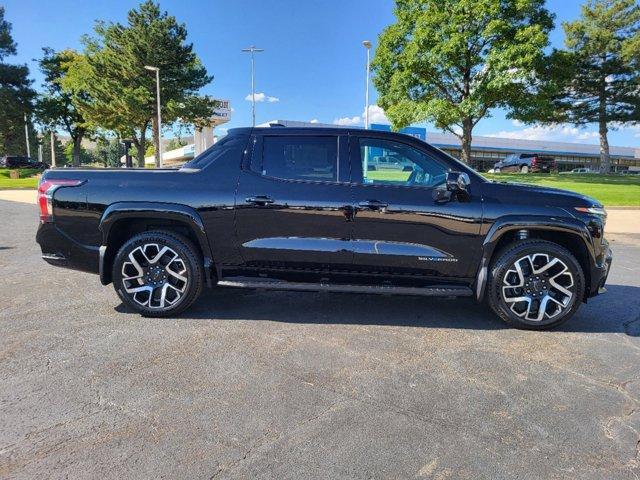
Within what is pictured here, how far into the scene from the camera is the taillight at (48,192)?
420 centimetres

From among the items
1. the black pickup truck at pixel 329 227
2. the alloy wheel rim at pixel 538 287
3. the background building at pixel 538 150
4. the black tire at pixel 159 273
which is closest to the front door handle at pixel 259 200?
the black pickup truck at pixel 329 227

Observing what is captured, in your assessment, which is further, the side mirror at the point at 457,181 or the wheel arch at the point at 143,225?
the wheel arch at the point at 143,225

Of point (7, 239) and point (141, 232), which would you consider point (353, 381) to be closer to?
point (141, 232)

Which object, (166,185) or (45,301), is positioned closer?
(166,185)

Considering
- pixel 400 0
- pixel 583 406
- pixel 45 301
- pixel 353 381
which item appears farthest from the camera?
pixel 400 0

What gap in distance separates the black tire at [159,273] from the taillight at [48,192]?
0.79m

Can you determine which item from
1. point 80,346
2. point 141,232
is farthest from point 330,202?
point 80,346

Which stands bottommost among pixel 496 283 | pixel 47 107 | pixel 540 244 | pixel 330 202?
pixel 496 283

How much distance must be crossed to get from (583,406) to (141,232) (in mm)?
3998

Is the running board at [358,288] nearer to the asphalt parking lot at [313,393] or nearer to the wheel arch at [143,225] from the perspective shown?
the asphalt parking lot at [313,393]

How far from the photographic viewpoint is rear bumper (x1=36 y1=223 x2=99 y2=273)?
13.9ft

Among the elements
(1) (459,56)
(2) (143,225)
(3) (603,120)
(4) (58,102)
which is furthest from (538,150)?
(2) (143,225)

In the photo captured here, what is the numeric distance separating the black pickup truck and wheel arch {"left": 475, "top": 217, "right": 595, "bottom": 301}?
0.01m

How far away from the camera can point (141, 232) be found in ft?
14.3
